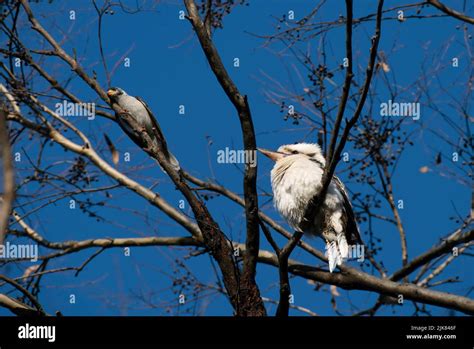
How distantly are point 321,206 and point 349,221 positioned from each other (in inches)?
11.3

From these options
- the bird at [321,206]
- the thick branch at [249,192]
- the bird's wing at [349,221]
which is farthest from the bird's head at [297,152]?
the thick branch at [249,192]

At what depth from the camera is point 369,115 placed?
6355 millimetres

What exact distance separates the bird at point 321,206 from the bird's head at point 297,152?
100 millimetres

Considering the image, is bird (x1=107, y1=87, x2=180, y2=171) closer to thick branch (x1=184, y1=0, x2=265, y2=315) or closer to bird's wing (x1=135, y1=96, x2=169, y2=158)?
bird's wing (x1=135, y1=96, x2=169, y2=158)

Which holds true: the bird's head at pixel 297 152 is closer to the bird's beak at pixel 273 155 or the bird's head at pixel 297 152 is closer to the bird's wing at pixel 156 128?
the bird's beak at pixel 273 155

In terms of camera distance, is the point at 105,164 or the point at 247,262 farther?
the point at 105,164

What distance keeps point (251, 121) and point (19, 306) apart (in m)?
1.76

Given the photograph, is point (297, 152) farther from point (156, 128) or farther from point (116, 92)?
point (116, 92)

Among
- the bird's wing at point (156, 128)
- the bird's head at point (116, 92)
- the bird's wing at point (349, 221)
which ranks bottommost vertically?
the bird's wing at point (349, 221)

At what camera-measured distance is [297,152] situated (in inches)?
224

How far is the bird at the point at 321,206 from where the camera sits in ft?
16.9
